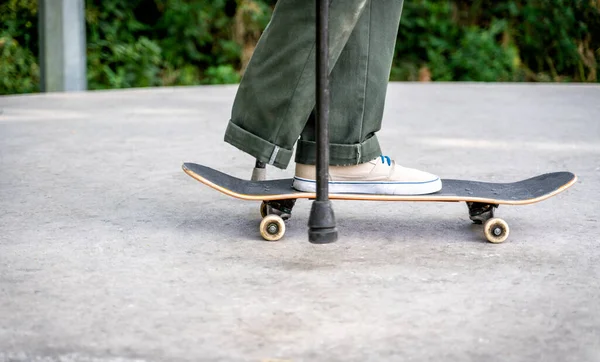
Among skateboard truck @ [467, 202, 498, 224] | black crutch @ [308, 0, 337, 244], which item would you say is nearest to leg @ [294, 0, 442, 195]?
skateboard truck @ [467, 202, 498, 224]

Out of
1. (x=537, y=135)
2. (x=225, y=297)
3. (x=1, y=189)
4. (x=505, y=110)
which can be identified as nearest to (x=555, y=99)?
(x=505, y=110)

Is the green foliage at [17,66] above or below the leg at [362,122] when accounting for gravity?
below

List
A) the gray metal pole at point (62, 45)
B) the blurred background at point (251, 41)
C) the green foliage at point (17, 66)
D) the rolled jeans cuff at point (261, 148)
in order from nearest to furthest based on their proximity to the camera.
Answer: the rolled jeans cuff at point (261, 148)
the gray metal pole at point (62, 45)
the green foliage at point (17, 66)
the blurred background at point (251, 41)

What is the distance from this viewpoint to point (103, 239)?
8.29 feet

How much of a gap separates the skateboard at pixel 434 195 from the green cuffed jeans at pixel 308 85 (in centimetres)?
10

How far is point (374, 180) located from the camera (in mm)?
2604

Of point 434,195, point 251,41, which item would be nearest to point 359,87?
point 434,195

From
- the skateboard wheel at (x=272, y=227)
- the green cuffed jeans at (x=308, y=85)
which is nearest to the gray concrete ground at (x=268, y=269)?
the skateboard wheel at (x=272, y=227)

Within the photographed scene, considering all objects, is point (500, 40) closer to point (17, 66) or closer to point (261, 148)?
point (17, 66)

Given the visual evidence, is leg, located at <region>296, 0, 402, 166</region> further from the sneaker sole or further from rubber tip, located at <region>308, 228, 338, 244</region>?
rubber tip, located at <region>308, 228, 338, 244</region>

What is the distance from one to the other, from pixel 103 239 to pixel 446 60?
25.2 ft

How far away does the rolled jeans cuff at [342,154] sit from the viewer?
101 inches

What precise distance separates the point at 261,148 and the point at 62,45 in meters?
4.01

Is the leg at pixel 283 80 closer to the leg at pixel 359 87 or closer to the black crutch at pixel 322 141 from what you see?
the leg at pixel 359 87
